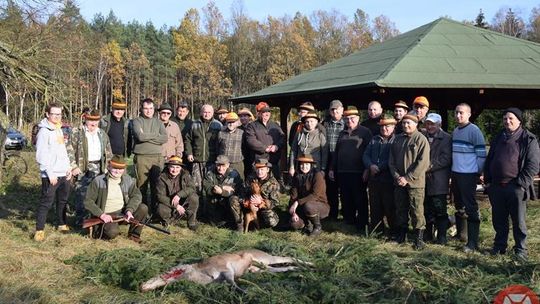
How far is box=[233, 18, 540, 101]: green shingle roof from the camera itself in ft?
26.8

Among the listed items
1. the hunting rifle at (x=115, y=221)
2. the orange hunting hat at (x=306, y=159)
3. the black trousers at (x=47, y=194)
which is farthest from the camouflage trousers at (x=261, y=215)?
the black trousers at (x=47, y=194)

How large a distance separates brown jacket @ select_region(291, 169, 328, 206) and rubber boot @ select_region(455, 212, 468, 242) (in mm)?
1692

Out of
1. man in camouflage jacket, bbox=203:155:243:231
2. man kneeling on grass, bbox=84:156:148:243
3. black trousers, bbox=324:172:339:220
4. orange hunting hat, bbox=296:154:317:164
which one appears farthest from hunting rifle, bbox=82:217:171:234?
black trousers, bbox=324:172:339:220

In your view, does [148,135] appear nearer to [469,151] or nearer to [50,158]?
[50,158]

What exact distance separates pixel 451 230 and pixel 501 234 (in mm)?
1028

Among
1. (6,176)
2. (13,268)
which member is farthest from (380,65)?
(6,176)

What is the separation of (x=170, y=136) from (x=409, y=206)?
3.67 metres

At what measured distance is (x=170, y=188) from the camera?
729cm

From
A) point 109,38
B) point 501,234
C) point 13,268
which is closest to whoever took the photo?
point 13,268

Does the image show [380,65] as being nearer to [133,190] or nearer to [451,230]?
[451,230]

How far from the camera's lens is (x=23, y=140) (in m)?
22.5

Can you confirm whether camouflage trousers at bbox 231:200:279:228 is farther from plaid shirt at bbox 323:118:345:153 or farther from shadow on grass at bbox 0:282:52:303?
shadow on grass at bbox 0:282:52:303

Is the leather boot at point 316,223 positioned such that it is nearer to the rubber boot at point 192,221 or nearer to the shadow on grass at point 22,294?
the rubber boot at point 192,221

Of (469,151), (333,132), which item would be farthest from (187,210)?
(469,151)
